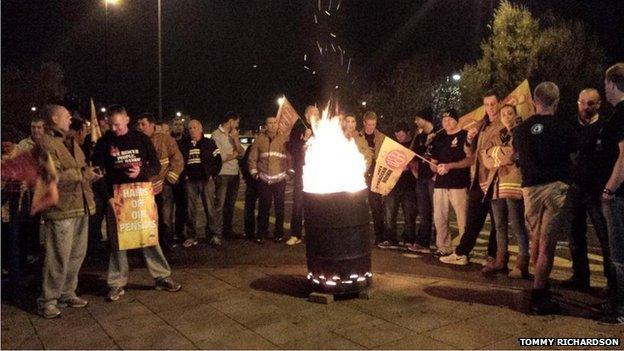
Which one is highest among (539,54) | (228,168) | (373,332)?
(539,54)

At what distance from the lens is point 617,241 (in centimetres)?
520

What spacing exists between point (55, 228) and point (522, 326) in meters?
4.65

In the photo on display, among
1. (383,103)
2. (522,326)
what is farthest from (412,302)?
(383,103)

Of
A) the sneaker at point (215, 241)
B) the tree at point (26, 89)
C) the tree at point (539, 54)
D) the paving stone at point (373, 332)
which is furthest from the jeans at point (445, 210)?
the tree at point (26, 89)

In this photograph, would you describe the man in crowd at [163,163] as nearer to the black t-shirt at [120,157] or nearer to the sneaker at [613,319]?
the black t-shirt at [120,157]

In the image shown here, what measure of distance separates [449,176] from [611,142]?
109 inches

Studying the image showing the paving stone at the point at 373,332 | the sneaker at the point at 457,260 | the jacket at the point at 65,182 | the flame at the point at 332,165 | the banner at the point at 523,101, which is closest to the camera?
the paving stone at the point at 373,332

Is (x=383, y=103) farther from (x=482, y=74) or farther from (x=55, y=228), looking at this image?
(x=55, y=228)

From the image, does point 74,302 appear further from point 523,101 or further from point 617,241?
point 523,101

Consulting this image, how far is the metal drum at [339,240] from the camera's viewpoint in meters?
5.95

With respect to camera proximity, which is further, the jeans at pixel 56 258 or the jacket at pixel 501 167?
the jacket at pixel 501 167

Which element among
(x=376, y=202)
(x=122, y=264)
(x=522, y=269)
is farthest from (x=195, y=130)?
(x=522, y=269)

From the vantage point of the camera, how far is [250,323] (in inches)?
213

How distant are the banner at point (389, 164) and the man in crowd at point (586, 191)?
7.75 feet
